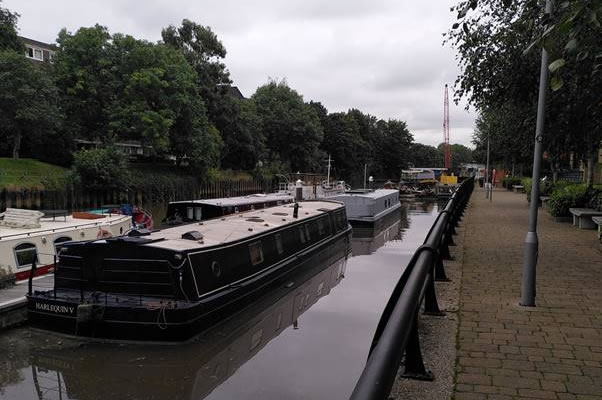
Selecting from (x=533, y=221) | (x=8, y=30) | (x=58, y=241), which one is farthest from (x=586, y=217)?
(x=8, y=30)

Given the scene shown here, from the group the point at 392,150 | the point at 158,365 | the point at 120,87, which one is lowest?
the point at 158,365

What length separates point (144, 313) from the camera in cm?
978

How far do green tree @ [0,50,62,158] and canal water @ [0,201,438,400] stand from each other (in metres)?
28.9

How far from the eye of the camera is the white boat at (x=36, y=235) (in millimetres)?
12211

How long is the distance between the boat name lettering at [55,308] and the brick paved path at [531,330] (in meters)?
7.17

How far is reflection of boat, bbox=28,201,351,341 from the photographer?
982 centimetres

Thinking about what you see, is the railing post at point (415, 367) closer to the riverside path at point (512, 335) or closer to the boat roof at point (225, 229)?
the riverside path at point (512, 335)

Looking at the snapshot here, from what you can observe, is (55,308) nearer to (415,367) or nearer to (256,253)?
(256,253)

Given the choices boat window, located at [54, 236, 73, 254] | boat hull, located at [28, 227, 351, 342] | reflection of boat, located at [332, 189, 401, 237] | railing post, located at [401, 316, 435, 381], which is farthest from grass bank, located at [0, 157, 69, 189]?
railing post, located at [401, 316, 435, 381]

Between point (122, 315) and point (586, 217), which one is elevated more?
point (586, 217)

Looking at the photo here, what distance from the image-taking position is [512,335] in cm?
583

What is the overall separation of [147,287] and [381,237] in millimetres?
18277

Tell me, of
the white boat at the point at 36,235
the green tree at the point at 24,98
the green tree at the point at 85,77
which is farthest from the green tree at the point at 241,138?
the white boat at the point at 36,235

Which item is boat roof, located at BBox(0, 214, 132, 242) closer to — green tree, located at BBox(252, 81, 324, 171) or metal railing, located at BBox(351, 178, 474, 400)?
metal railing, located at BBox(351, 178, 474, 400)
